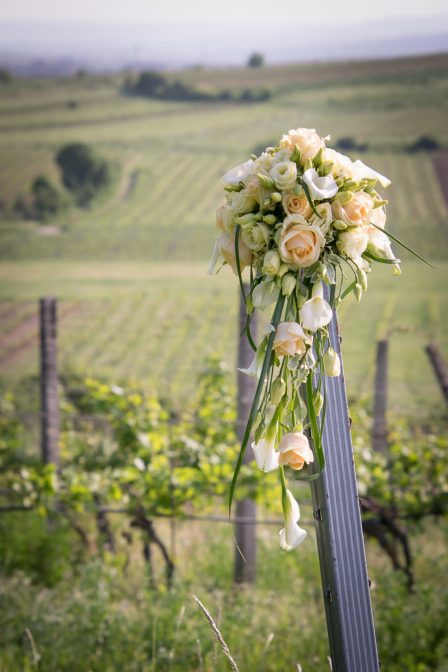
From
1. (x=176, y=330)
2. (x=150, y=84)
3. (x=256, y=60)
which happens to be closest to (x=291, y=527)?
(x=176, y=330)

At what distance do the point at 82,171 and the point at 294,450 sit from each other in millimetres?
10054

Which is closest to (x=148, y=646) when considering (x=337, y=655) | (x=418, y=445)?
(x=337, y=655)

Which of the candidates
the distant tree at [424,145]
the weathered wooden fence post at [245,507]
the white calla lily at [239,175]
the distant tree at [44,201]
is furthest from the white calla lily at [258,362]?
the distant tree at [424,145]

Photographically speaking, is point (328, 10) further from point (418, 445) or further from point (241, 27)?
point (418, 445)

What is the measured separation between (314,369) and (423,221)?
878cm

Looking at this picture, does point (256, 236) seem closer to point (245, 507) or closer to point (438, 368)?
point (245, 507)

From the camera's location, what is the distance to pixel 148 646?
258 centimetres

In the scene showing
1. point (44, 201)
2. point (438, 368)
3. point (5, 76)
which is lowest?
point (438, 368)

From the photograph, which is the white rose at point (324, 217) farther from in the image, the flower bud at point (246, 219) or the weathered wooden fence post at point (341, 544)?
the weathered wooden fence post at point (341, 544)

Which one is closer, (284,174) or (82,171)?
(284,174)

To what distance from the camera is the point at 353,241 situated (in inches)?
50.3

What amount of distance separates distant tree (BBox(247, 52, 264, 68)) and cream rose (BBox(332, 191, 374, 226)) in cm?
1012

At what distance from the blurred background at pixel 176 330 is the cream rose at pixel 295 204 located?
1.28 meters

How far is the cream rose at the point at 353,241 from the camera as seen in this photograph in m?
1.28
